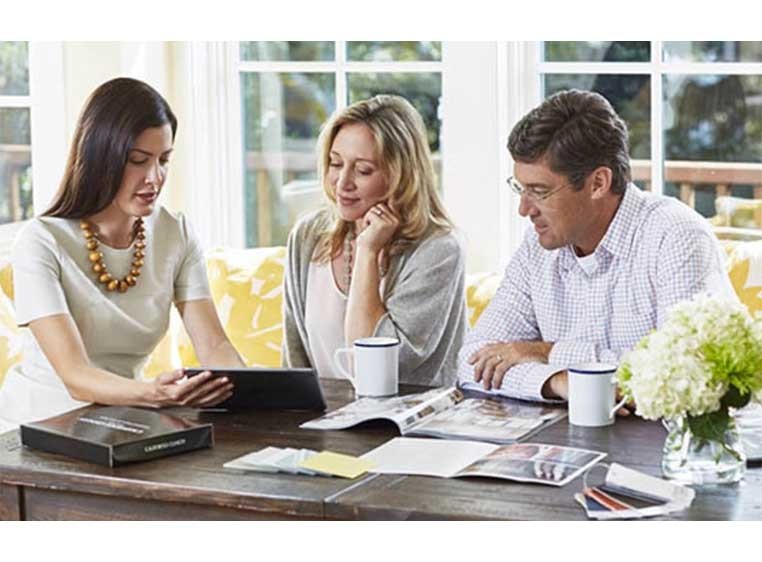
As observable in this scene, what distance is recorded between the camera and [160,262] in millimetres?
3215

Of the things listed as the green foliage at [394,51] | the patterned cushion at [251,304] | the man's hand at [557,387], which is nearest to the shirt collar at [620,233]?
the man's hand at [557,387]

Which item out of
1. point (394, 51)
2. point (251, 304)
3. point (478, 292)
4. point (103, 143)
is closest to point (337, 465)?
point (103, 143)

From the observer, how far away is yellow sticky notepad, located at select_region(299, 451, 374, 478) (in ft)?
7.42

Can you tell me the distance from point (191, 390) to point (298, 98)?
1.80 meters

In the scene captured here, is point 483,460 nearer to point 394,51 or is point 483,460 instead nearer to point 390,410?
point 390,410

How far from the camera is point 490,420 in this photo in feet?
8.48

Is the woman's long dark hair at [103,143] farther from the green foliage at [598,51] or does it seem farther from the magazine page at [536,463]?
the green foliage at [598,51]

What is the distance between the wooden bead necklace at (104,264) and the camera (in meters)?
3.06

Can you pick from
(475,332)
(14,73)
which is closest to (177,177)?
(14,73)

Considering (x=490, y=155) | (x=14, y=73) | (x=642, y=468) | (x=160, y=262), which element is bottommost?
(x=642, y=468)

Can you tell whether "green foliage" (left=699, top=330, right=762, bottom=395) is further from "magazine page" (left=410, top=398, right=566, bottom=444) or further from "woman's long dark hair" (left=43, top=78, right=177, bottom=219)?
"woman's long dark hair" (left=43, top=78, right=177, bottom=219)

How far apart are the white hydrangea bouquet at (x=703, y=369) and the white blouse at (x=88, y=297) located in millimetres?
1342

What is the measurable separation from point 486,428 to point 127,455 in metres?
0.63

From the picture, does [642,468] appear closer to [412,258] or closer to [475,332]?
[475,332]
